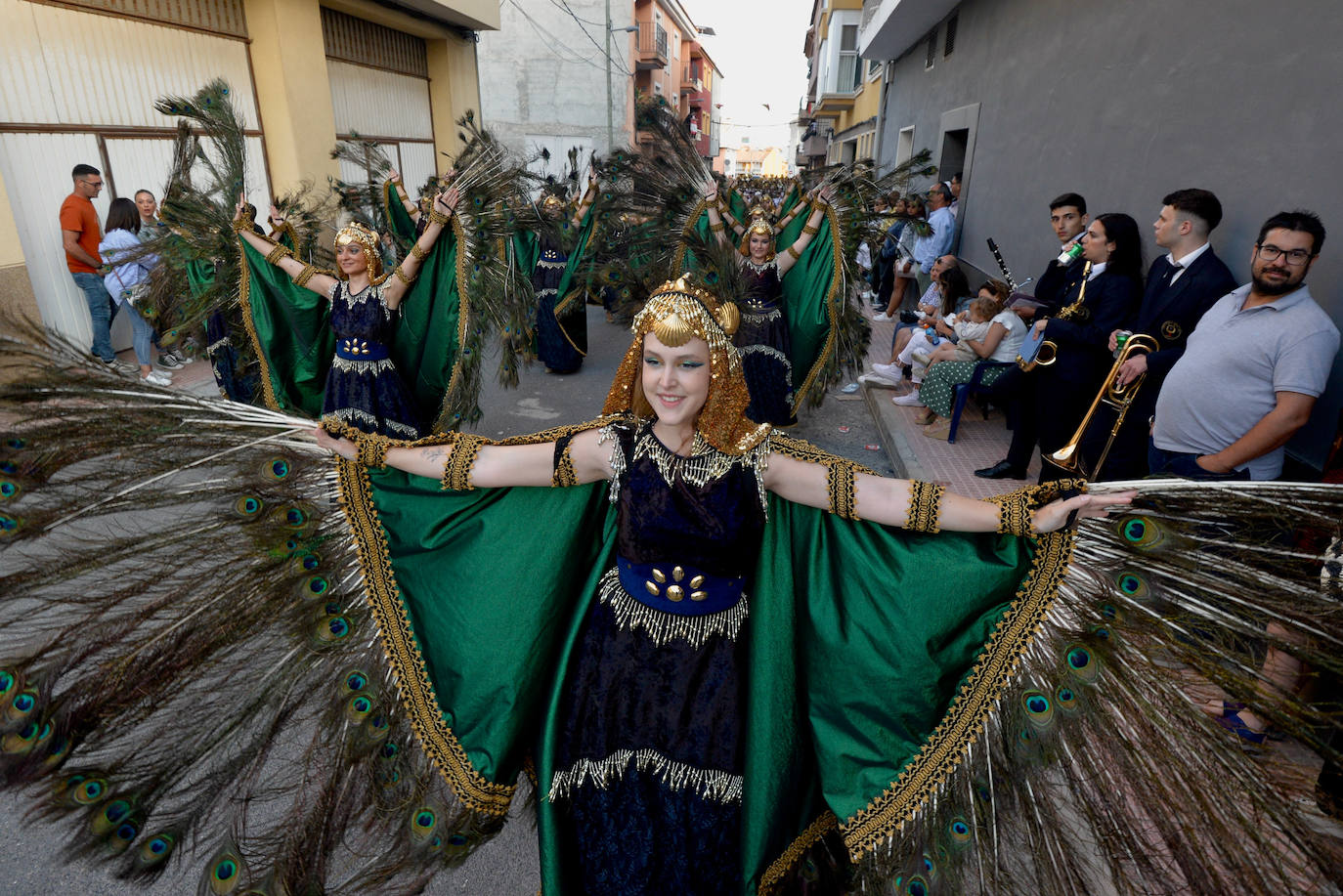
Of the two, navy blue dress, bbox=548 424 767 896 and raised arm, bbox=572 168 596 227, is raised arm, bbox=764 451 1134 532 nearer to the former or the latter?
navy blue dress, bbox=548 424 767 896

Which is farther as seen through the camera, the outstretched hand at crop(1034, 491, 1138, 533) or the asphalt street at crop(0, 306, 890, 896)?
the asphalt street at crop(0, 306, 890, 896)

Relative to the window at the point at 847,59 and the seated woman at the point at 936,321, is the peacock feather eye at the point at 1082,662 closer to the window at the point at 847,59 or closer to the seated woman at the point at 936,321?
the seated woman at the point at 936,321

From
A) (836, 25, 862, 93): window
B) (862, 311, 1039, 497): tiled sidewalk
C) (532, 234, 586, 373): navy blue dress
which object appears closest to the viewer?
(862, 311, 1039, 497): tiled sidewalk

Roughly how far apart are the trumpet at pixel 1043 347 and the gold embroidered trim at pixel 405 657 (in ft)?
14.2

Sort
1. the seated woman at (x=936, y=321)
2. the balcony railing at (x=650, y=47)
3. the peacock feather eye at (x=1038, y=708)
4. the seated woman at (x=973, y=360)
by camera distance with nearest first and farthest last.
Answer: the peacock feather eye at (x=1038, y=708), the seated woman at (x=973, y=360), the seated woman at (x=936, y=321), the balcony railing at (x=650, y=47)

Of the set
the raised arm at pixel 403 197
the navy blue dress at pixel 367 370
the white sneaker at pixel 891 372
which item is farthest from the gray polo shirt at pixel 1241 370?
the raised arm at pixel 403 197

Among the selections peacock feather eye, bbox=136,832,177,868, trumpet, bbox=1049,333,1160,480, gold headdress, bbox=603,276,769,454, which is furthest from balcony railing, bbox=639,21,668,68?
peacock feather eye, bbox=136,832,177,868

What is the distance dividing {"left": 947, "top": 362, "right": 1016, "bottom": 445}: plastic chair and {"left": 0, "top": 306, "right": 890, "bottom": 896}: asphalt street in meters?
0.66

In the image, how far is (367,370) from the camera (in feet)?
15.9

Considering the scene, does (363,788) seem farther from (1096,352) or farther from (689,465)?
(1096,352)

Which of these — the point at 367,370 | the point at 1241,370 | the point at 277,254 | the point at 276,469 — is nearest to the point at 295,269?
the point at 277,254

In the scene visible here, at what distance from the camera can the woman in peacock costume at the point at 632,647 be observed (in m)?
1.79

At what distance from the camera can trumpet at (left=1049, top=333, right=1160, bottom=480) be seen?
13.2ft

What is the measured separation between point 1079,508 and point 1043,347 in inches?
150
